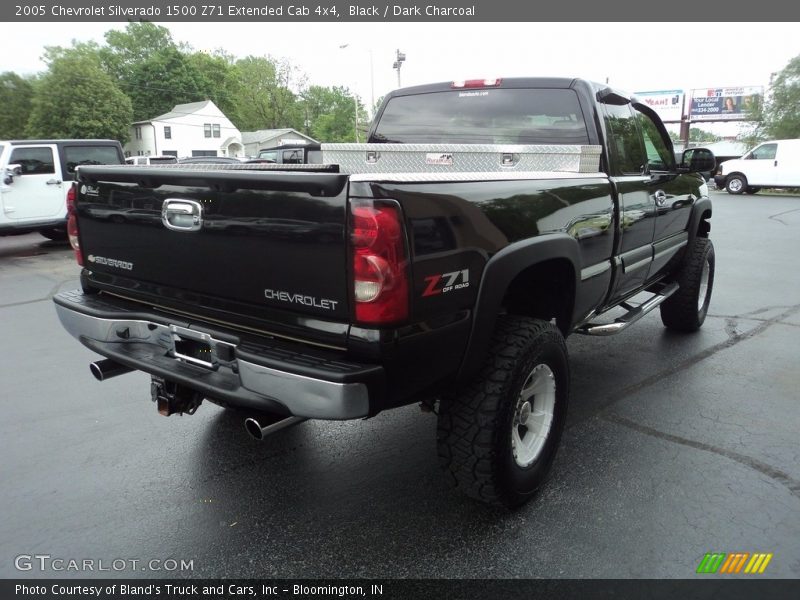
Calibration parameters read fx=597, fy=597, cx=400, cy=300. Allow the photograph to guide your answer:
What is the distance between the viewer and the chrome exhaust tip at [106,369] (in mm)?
2838

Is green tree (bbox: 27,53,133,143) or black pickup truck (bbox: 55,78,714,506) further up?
green tree (bbox: 27,53,133,143)

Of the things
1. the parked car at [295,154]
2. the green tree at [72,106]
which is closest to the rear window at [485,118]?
the parked car at [295,154]

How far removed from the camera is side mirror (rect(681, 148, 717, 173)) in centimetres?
477

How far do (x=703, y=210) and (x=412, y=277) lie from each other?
14.5 ft

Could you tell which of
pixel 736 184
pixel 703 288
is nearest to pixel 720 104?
pixel 736 184

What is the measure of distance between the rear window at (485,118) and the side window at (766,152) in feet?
77.7

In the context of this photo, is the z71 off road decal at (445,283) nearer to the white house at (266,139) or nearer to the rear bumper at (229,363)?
the rear bumper at (229,363)

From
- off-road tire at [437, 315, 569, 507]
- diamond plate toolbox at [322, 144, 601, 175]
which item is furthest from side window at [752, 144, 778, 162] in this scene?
off-road tire at [437, 315, 569, 507]

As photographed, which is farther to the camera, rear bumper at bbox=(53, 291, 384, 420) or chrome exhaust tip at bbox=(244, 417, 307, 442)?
chrome exhaust tip at bbox=(244, 417, 307, 442)

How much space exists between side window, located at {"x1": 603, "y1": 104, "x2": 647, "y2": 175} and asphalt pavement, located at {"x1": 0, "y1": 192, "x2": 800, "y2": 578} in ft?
5.11

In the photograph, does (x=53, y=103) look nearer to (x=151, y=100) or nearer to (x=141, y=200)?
(x=151, y=100)

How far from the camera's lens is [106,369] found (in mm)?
2867

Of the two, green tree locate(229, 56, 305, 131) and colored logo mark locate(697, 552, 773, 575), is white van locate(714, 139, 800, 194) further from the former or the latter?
green tree locate(229, 56, 305, 131)
